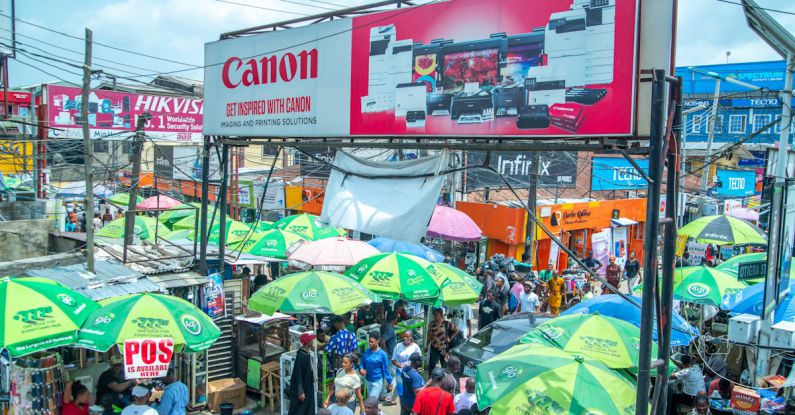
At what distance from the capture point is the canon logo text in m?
10.1

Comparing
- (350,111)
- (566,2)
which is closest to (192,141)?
(350,111)

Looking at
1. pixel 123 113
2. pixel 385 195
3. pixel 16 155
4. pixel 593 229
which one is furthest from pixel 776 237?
pixel 123 113

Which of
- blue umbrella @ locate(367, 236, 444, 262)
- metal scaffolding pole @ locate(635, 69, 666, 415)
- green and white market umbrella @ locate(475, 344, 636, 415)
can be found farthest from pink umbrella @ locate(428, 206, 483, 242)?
metal scaffolding pole @ locate(635, 69, 666, 415)

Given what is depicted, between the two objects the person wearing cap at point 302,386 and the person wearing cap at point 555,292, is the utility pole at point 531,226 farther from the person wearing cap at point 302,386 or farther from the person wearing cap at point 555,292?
the person wearing cap at point 302,386

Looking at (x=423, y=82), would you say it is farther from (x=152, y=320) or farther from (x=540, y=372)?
(x=152, y=320)

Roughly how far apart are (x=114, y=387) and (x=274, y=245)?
6988mm

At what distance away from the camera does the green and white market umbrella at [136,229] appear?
727 inches

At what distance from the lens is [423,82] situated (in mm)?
8352

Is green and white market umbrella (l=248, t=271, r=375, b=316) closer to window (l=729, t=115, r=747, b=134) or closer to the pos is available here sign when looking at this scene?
the pos is available here sign

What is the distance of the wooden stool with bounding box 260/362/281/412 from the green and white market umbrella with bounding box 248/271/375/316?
1.05 metres

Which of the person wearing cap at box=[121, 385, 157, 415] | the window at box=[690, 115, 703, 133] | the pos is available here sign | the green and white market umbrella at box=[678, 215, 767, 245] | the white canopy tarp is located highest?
the window at box=[690, 115, 703, 133]

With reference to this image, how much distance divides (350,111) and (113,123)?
91.0 ft

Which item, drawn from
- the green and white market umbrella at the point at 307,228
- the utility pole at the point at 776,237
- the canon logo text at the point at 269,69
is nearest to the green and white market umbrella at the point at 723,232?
the utility pole at the point at 776,237

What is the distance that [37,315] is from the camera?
8219 millimetres
